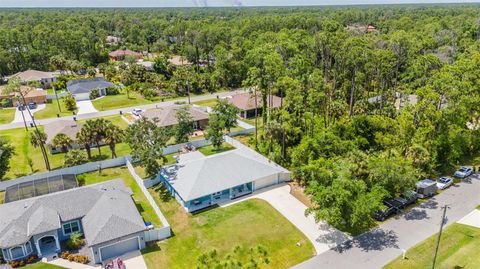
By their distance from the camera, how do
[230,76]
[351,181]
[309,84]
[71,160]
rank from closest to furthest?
1. [351,181]
2. [71,160]
3. [309,84]
4. [230,76]

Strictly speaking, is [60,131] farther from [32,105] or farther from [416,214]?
Result: [416,214]

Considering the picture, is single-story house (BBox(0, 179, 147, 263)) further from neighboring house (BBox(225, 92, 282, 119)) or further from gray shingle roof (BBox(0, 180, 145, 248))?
neighboring house (BBox(225, 92, 282, 119))

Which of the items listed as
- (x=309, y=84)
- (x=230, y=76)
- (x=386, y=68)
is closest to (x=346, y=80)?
(x=386, y=68)

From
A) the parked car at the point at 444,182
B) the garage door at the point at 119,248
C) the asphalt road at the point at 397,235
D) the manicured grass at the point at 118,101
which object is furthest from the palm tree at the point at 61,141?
the parked car at the point at 444,182

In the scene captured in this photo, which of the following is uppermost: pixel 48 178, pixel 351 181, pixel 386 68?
pixel 386 68

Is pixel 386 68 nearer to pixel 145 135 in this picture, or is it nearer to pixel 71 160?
pixel 145 135

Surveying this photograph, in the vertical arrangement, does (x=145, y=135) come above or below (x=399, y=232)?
above
